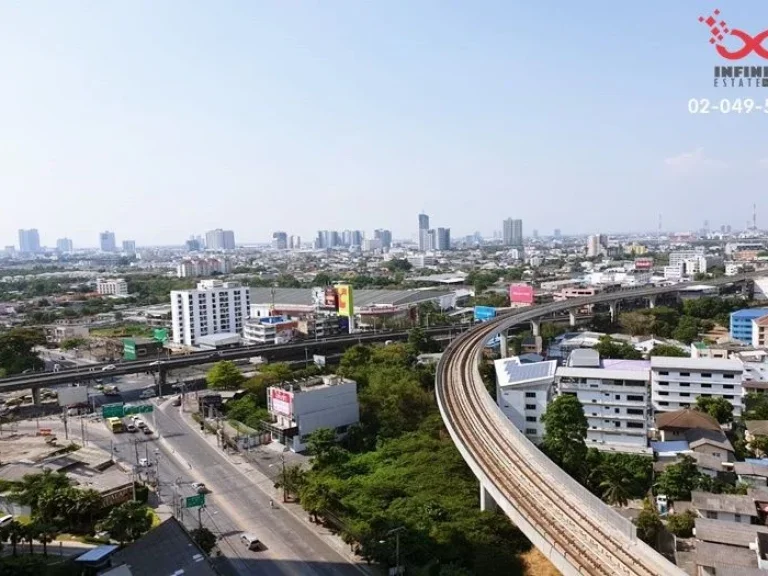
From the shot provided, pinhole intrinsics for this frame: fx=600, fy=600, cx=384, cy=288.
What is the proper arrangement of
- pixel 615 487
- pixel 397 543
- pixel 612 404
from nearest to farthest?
pixel 397 543 → pixel 615 487 → pixel 612 404

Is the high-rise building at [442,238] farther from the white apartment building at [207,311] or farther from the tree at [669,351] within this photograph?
the tree at [669,351]

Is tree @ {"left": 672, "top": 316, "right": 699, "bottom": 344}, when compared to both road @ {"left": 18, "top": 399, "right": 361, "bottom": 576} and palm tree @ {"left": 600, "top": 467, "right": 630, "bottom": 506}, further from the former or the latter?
road @ {"left": 18, "top": 399, "right": 361, "bottom": 576}

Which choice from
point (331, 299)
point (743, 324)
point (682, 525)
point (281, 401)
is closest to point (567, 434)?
point (682, 525)

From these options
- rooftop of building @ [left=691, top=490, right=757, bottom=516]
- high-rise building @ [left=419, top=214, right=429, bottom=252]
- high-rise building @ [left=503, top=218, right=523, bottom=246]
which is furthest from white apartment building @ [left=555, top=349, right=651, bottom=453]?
high-rise building @ [left=503, top=218, right=523, bottom=246]

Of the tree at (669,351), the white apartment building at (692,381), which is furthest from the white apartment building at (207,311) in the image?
the white apartment building at (692,381)

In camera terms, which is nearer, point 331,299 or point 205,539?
point 205,539

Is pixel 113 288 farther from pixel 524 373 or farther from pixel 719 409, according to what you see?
pixel 719 409

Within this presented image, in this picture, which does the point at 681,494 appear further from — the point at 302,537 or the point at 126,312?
the point at 126,312
